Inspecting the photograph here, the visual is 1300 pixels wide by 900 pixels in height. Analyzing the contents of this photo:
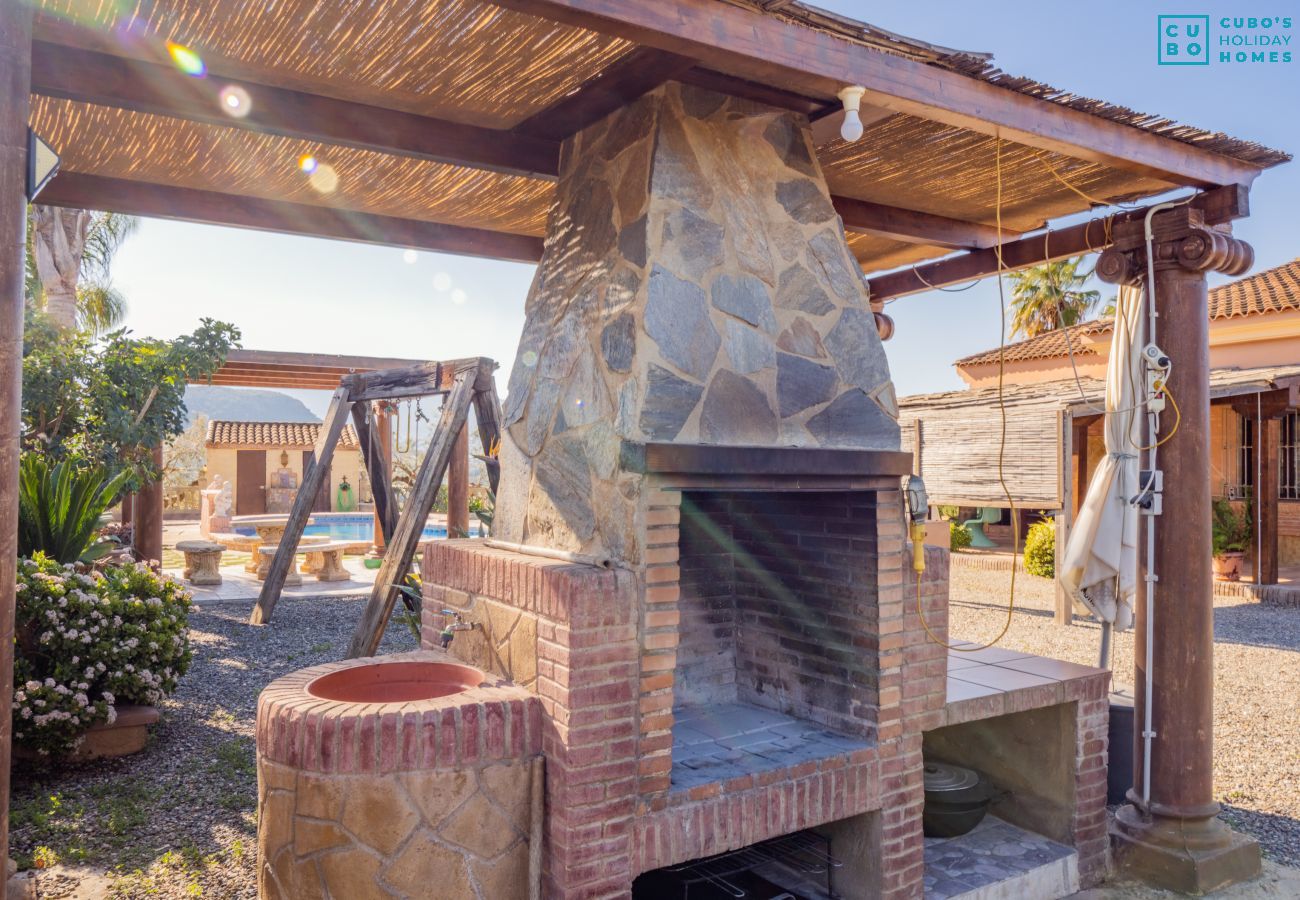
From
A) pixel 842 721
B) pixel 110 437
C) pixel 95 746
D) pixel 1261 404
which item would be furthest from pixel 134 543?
pixel 1261 404

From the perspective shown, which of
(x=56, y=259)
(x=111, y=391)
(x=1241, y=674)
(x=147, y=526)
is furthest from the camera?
(x=56, y=259)

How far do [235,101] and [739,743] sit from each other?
3299 mm

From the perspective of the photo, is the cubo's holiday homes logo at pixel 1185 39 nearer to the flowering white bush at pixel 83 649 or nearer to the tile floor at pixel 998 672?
the tile floor at pixel 998 672

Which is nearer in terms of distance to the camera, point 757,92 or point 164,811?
point 757,92

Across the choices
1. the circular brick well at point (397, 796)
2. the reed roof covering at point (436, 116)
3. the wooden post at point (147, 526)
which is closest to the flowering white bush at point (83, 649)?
the reed roof covering at point (436, 116)

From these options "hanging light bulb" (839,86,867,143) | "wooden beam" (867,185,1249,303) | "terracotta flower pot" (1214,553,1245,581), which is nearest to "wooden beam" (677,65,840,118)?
"hanging light bulb" (839,86,867,143)

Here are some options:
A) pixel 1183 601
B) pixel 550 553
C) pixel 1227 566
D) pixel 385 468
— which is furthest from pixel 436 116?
pixel 1227 566

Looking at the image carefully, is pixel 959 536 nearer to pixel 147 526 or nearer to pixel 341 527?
pixel 147 526

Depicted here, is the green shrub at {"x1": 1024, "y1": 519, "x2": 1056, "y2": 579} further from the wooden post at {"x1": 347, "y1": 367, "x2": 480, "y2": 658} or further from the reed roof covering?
the wooden post at {"x1": 347, "y1": 367, "x2": 480, "y2": 658}

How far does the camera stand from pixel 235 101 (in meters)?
3.38

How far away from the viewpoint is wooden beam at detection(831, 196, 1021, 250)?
16.4ft

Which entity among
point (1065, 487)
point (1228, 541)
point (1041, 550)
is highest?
point (1065, 487)

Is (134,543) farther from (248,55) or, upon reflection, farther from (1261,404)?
(1261,404)

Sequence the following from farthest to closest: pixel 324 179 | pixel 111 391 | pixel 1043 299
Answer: pixel 1043 299, pixel 111 391, pixel 324 179
